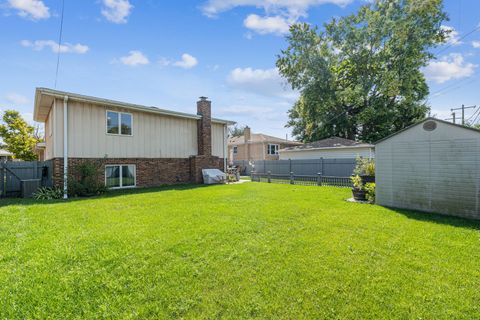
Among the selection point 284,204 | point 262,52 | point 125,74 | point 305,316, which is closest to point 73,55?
point 125,74

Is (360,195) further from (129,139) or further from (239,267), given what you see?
(129,139)

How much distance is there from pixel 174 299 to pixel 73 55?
11.8 m

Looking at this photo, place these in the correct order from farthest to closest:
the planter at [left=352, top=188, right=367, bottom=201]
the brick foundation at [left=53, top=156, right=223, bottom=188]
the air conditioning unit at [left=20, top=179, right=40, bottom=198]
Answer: the brick foundation at [left=53, top=156, right=223, bottom=188] < the air conditioning unit at [left=20, top=179, right=40, bottom=198] < the planter at [left=352, top=188, right=367, bottom=201]

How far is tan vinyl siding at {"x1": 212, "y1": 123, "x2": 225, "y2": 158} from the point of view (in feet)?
53.6

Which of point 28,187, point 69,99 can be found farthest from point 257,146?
point 28,187

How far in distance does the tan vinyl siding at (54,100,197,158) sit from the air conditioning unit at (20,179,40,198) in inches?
53.9

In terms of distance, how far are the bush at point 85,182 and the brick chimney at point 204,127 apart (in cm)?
584

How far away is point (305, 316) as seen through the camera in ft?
8.13

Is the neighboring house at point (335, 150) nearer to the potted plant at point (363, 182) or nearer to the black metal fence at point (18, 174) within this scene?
the potted plant at point (363, 182)

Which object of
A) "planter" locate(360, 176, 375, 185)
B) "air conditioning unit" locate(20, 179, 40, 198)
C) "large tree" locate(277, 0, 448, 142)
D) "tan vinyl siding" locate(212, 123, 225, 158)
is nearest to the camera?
"planter" locate(360, 176, 375, 185)

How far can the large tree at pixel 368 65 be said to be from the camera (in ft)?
72.0

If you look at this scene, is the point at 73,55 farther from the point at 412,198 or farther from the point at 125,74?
the point at 412,198

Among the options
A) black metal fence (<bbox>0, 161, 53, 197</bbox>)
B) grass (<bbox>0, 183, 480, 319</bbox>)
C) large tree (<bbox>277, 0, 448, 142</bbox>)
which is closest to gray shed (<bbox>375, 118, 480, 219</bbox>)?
grass (<bbox>0, 183, 480, 319</bbox>)

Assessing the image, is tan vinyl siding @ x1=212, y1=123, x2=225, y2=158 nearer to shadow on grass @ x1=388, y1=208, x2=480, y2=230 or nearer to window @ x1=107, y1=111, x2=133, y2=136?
window @ x1=107, y1=111, x2=133, y2=136
